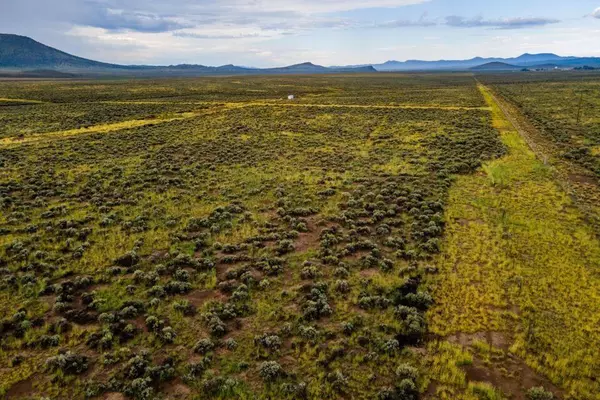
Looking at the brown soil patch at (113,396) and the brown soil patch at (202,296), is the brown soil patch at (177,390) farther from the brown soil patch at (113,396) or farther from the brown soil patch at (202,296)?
the brown soil patch at (202,296)

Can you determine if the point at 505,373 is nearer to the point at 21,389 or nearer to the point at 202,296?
the point at 202,296

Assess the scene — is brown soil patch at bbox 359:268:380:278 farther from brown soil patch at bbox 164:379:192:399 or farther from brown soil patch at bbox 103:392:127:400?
brown soil patch at bbox 103:392:127:400

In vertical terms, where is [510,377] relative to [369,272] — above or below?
below

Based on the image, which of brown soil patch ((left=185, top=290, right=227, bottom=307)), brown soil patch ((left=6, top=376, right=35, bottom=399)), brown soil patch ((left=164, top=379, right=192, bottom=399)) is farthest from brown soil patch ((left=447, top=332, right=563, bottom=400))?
brown soil patch ((left=6, top=376, right=35, bottom=399))

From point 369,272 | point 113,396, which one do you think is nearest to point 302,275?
point 369,272

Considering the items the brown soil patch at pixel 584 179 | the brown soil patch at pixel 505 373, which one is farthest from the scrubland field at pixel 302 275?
the brown soil patch at pixel 584 179

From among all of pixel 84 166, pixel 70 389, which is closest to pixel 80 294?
pixel 70 389

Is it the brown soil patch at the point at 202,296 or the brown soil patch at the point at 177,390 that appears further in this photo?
the brown soil patch at the point at 202,296

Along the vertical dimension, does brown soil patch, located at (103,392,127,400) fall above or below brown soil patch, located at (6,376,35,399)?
below

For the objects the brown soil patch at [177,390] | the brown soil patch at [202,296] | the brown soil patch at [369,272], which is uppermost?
the brown soil patch at [369,272]
